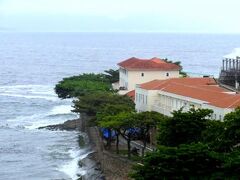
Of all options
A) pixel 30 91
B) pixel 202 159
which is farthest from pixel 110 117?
pixel 30 91

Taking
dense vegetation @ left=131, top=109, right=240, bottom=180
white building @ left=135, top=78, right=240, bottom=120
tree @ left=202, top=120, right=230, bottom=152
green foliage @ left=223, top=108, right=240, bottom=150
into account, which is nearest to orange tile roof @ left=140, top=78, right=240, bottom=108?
white building @ left=135, top=78, right=240, bottom=120

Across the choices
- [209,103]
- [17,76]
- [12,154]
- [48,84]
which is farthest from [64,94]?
[17,76]

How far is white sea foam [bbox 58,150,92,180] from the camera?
56506mm

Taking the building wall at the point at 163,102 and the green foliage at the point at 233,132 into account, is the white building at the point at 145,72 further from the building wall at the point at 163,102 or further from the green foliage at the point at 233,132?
the green foliage at the point at 233,132

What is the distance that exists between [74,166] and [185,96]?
10.3 metres

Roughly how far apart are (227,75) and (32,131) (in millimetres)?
23825

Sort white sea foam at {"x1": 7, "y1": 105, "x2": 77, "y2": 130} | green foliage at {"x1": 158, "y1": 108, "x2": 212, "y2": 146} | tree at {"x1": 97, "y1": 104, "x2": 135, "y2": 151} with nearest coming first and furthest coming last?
green foliage at {"x1": 158, "y1": 108, "x2": 212, "y2": 146}, tree at {"x1": 97, "y1": 104, "x2": 135, "y2": 151}, white sea foam at {"x1": 7, "y1": 105, "x2": 77, "y2": 130}

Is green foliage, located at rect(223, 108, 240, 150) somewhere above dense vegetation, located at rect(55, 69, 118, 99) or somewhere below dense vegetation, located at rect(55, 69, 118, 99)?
above

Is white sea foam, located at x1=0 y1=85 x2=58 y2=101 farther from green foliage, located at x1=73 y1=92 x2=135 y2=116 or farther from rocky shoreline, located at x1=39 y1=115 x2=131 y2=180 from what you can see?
rocky shoreline, located at x1=39 y1=115 x2=131 y2=180

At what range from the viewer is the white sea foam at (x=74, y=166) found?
56506 millimetres

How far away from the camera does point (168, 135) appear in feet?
131

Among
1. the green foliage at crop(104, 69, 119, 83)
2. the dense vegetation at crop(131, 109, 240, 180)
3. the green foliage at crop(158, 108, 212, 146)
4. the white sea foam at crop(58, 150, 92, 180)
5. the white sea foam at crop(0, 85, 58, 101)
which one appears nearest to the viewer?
the dense vegetation at crop(131, 109, 240, 180)

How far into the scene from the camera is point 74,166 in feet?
197

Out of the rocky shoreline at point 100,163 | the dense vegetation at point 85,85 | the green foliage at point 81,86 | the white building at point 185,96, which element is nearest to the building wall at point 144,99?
the white building at point 185,96
